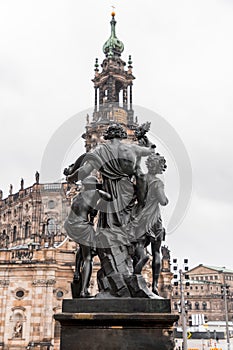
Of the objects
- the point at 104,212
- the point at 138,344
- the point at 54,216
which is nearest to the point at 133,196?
the point at 104,212

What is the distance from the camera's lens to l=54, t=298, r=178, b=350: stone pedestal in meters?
6.82

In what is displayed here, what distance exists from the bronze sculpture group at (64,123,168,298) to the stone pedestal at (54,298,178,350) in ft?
1.02

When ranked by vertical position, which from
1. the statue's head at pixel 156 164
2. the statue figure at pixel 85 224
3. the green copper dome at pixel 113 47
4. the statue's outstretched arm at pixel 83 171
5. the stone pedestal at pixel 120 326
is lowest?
the stone pedestal at pixel 120 326

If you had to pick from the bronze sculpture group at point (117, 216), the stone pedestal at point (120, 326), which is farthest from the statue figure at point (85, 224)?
the stone pedestal at point (120, 326)

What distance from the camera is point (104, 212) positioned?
8258mm

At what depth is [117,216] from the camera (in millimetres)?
8148

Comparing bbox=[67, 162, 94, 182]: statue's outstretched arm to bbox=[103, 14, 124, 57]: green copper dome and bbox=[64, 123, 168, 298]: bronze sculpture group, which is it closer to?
bbox=[64, 123, 168, 298]: bronze sculpture group

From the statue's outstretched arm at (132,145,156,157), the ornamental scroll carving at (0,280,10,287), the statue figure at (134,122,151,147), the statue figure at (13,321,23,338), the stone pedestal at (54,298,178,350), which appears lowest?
the stone pedestal at (54,298,178,350)

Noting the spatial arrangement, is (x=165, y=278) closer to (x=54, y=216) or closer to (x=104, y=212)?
(x=54, y=216)

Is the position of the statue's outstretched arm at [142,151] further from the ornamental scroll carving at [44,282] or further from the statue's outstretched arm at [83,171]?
the ornamental scroll carving at [44,282]

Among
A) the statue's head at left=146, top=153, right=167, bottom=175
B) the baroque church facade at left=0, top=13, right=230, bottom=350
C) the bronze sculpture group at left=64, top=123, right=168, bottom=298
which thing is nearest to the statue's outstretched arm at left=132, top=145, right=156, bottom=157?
the bronze sculpture group at left=64, top=123, right=168, bottom=298

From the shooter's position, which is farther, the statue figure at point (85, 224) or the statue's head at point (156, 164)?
the statue's head at point (156, 164)

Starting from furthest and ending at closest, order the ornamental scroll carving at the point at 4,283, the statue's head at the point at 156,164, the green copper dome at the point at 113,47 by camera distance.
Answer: the green copper dome at the point at 113,47 → the ornamental scroll carving at the point at 4,283 → the statue's head at the point at 156,164

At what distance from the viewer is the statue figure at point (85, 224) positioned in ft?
25.7
